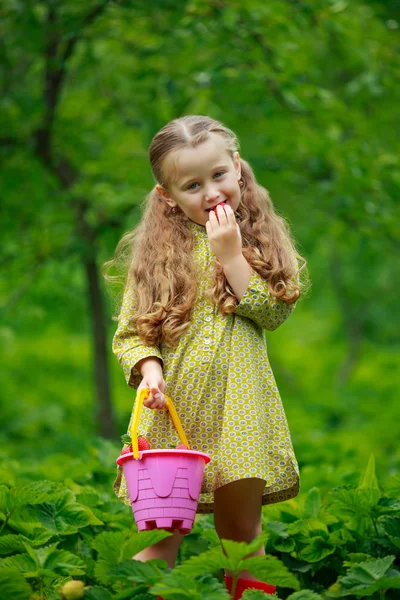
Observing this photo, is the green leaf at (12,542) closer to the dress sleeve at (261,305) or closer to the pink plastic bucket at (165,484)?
the pink plastic bucket at (165,484)

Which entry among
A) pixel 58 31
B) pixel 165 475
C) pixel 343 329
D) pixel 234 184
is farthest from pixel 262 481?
pixel 343 329

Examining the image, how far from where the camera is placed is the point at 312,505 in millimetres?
3363

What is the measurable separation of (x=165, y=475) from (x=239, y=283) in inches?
26.7

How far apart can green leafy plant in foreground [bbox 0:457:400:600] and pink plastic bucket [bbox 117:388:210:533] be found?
104 millimetres

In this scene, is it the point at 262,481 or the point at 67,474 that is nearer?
the point at 262,481

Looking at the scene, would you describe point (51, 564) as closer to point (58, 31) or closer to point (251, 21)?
point (251, 21)

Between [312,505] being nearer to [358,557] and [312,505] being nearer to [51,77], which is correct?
[358,557]

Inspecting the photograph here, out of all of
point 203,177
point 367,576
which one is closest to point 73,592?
point 367,576

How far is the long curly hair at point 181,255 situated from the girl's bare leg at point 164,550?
0.64 metres

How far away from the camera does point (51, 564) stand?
2.59 metres

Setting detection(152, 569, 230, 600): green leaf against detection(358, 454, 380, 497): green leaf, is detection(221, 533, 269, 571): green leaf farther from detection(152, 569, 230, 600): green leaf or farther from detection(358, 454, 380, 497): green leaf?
detection(358, 454, 380, 497): green leaf

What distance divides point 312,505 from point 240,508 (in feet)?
2.18

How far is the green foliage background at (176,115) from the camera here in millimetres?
5996

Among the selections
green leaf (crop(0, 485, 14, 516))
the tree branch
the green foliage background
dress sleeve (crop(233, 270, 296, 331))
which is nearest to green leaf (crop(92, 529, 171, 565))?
green leaf (crop(0, 485, 14, 516))
